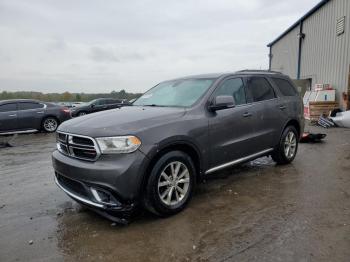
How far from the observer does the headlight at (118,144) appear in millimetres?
3020

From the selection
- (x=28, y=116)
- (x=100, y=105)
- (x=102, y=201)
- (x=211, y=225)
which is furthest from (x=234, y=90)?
(x=100, y=105)

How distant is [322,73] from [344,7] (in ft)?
10.7

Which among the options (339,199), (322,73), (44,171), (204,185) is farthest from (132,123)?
(322,73)

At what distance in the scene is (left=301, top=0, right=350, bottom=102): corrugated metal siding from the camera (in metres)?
12.6

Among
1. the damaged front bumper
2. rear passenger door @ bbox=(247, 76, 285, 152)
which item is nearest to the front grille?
the damaged front bumper

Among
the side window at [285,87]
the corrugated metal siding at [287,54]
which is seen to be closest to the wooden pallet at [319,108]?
the corrugated metal siding at [287,54]

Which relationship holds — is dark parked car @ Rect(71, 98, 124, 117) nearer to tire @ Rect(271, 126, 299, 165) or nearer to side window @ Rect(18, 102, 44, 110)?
side window @ Rect(18, 102, 44, 110)

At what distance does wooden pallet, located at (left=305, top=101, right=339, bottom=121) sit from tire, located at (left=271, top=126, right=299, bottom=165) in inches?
322

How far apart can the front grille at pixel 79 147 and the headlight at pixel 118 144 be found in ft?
0.31

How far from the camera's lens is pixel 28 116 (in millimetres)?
11367

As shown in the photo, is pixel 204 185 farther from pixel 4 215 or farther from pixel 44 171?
pixel 44 171

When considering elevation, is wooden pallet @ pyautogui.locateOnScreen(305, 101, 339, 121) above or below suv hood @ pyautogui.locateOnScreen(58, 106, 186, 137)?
below

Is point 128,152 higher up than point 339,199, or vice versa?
point 128,152

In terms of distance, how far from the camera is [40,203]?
4.02 metres
